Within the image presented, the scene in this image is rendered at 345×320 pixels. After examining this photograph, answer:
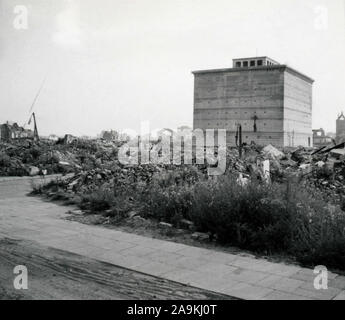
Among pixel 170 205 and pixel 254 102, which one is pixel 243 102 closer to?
pixel 254 102

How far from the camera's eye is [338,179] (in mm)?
10648

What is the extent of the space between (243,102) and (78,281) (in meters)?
42.7

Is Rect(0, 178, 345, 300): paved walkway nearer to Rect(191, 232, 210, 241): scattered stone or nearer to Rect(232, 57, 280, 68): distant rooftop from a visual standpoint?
Rect(191, 232, 210, 241): scattered stone

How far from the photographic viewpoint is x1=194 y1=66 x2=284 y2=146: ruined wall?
144ft

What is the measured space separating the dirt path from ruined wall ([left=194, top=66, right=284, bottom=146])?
40.2 m

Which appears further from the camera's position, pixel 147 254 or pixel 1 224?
pixel 1 224

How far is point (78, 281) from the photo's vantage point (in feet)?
14.4

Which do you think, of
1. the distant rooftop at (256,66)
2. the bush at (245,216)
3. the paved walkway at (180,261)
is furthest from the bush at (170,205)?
the distant rooftop at (256,66)

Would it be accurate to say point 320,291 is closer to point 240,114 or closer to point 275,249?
point 275,249

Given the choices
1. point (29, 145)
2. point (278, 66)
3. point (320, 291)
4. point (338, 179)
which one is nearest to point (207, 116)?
point (278, 66)

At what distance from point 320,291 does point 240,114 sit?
4268 cm

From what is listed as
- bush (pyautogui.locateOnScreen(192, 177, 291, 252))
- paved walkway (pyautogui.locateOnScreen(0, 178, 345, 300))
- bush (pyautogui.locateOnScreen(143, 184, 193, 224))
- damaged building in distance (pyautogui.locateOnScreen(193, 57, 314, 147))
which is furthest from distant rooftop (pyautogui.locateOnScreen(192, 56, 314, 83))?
paved walkway (pyautogui.locateOnScreen(0, 178, 345, 300))
